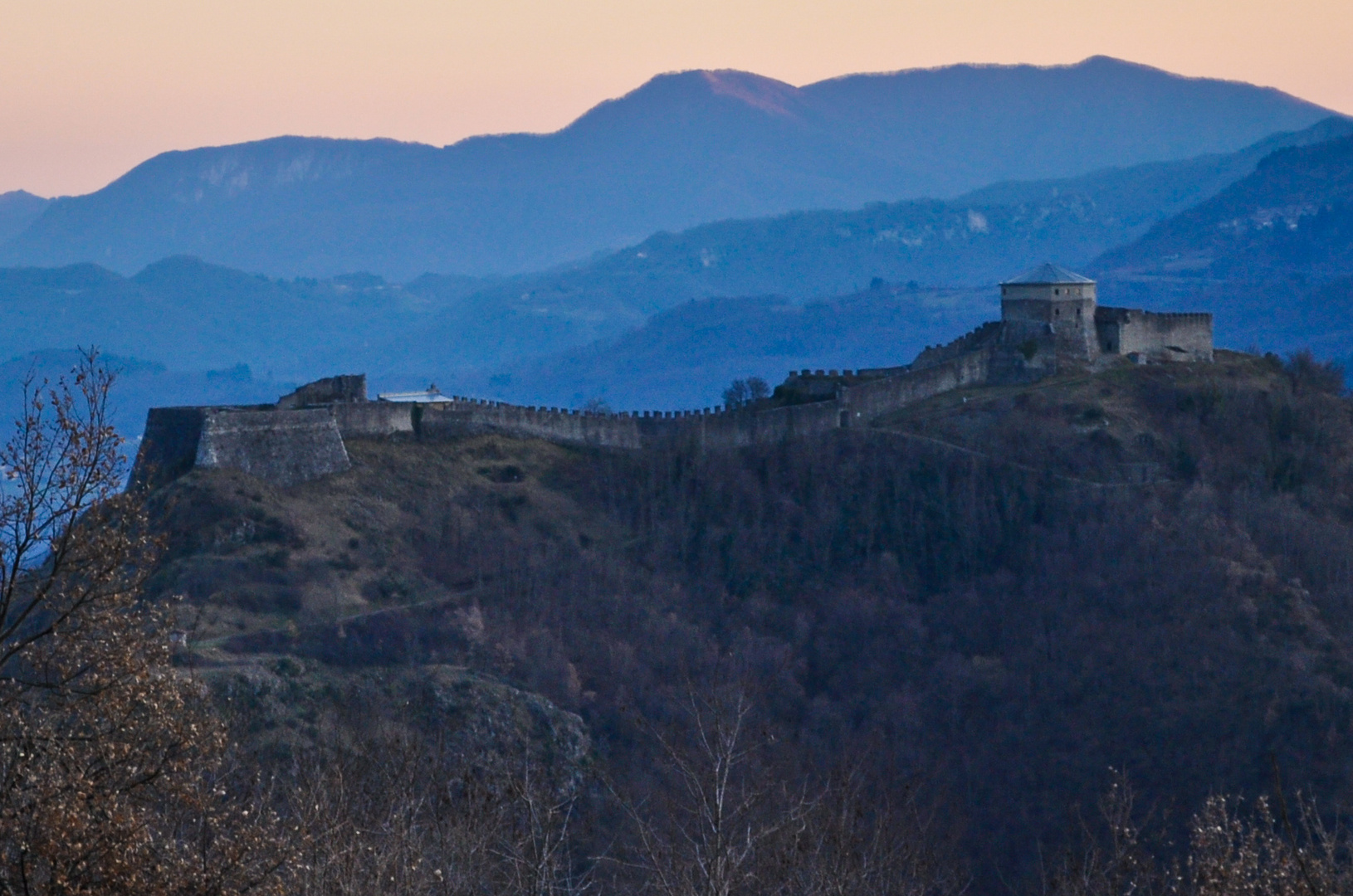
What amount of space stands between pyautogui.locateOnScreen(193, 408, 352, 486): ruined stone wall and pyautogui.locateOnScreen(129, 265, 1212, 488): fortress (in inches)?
2.1

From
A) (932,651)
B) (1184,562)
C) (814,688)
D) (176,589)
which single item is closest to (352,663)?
(176,589)

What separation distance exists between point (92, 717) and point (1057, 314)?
54.7m

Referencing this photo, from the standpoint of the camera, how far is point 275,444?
5738 centimetres

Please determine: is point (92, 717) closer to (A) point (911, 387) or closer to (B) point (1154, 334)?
(A) point (911, 387)

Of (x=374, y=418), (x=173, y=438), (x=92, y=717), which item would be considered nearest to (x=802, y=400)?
(x=374, y=418)

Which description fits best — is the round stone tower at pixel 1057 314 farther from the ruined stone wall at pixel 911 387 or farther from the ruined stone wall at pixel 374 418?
the ruined stone wall at pixel 374 418

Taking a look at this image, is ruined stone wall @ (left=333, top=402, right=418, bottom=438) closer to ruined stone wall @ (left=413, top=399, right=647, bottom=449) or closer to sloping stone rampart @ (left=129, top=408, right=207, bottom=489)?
ruined stone wall @ (left=413, top=399, right=647, bottom=449)

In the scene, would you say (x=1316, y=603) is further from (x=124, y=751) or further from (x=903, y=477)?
(x=124, y=751)

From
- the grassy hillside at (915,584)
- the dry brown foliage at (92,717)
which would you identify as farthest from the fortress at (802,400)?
the dry brown foliage at (92,717)

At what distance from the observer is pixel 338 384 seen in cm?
6425

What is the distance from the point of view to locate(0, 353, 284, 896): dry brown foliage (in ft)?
53.0

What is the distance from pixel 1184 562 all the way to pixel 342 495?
26.2m

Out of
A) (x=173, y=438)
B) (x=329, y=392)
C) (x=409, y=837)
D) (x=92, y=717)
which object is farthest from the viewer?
(x=329, y=392)

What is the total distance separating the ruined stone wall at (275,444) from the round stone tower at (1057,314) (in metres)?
25.9
